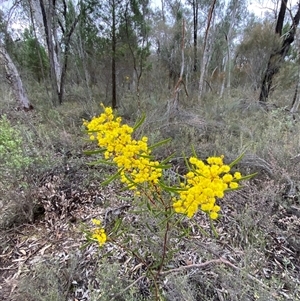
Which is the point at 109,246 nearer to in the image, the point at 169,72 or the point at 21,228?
the point at 21,228

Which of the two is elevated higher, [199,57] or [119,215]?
[199,57]

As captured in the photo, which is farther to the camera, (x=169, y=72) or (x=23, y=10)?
(x=169, y=72)

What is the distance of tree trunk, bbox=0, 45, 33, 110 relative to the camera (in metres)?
5.22

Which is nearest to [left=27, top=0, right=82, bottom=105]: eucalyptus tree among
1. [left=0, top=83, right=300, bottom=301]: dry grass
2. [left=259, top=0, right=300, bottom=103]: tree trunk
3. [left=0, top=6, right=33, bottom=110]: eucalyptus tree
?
[left=0, top=6, right=33, bottom=110]: eucalyptus tree

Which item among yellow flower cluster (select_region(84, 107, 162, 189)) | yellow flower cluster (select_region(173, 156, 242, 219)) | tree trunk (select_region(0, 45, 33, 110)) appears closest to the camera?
yellow flower cluster (select_region(173, 156, 242, 219))

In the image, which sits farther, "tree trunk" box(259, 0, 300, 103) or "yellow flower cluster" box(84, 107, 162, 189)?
"tree trunk" box(259, 0, 300, 103)

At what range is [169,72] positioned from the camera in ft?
27.4

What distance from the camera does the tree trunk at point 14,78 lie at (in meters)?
5.22

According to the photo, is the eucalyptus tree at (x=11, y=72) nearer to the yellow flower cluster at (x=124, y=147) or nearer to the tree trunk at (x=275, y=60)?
the yellow flower cluster at (x=124, y=147)

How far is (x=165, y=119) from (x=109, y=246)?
2277 mm

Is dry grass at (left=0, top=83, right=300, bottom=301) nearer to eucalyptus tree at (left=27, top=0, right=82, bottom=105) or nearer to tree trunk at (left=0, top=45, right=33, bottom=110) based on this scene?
tree trunk at (left=0, top=45, right=33, bottom=110)

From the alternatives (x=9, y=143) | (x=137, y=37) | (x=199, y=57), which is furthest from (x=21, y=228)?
(x=199, y=57)

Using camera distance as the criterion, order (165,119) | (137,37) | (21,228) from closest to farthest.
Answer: (21,228)
(165,119)
(137,37)

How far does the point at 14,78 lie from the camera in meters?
5.54
